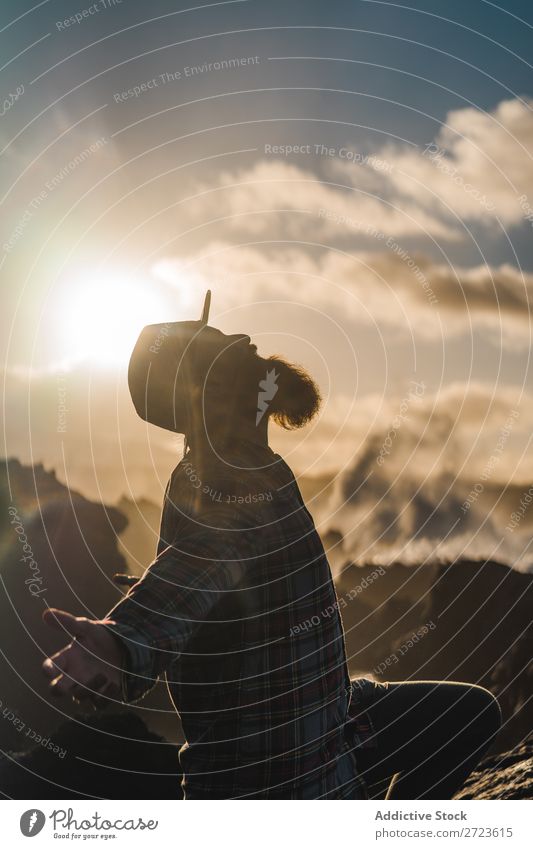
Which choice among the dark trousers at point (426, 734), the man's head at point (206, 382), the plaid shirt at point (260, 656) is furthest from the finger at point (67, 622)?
the dark trousers at point (426, 734)

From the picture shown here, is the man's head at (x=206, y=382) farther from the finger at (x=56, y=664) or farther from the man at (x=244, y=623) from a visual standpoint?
the finger at (x=56, y=664)

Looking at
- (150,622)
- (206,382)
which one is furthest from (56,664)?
(206,382)

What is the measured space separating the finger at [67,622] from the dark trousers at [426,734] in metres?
1.46

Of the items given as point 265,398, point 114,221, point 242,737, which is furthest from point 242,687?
point 114,221

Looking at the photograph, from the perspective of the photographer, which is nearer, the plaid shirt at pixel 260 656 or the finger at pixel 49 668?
the finger at pixel 49 668

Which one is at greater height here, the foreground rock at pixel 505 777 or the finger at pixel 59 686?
the finger at pixel 59 686

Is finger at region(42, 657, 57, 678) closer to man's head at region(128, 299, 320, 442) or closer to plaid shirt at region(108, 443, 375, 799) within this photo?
plaid shirt at region(108, 443, 375, 799)

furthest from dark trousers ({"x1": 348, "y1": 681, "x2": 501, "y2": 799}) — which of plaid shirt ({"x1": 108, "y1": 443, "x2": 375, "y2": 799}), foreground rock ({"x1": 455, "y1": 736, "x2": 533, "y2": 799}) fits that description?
plaid shirt ({"x1": 108, "y1": 443, "x2": 375, "y2": 799})

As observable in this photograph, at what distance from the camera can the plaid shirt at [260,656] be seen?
5.90 ft

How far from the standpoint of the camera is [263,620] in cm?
186

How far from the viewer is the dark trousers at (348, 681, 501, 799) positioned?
2.36 m

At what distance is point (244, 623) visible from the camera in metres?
1.84

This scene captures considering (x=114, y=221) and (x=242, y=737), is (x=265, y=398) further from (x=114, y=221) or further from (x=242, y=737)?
(x=114, y=221)

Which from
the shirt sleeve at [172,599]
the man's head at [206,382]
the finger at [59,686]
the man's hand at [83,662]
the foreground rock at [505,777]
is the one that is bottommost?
the foreground rock at [505,777]
